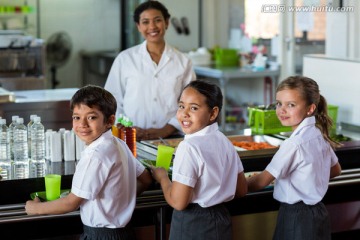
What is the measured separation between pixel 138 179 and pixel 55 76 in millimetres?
6393

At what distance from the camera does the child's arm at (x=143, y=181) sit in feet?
9.84

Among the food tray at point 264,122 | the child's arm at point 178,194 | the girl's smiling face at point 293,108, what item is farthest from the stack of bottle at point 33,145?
the food tray at point 264,122

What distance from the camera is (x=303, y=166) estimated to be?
3080 millimetres

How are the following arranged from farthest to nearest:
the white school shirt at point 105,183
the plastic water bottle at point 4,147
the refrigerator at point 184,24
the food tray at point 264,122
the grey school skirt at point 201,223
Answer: the refrigerator at point 184,24 < the food tray at point 264,122 < the plastic water bottle at point 4,147 < the grey school skirt at point 201,223 < the white school shirt at point 105,183

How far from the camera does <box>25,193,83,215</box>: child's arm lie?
2.70 m

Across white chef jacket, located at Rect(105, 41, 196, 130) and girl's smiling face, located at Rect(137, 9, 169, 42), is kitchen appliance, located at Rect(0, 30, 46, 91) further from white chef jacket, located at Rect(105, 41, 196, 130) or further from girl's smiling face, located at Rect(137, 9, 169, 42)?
girl's smiling face, located at Rect(137, 9, 169, 42)

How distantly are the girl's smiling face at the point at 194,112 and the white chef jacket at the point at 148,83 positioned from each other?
1565 millimetres

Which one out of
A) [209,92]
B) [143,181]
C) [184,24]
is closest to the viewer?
[209,92]

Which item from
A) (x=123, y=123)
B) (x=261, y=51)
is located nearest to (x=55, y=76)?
(x=261, y=51)

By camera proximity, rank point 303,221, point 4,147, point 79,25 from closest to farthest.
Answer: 1. point 303,221
2. point 4,147
3. point 79,25

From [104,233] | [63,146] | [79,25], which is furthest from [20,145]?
[79,25]

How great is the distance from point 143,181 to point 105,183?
312mm

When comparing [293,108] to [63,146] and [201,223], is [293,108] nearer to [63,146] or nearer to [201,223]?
[201,223]

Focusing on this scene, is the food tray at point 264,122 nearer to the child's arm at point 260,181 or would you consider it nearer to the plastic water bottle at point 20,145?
the child's arm at point 260,181
